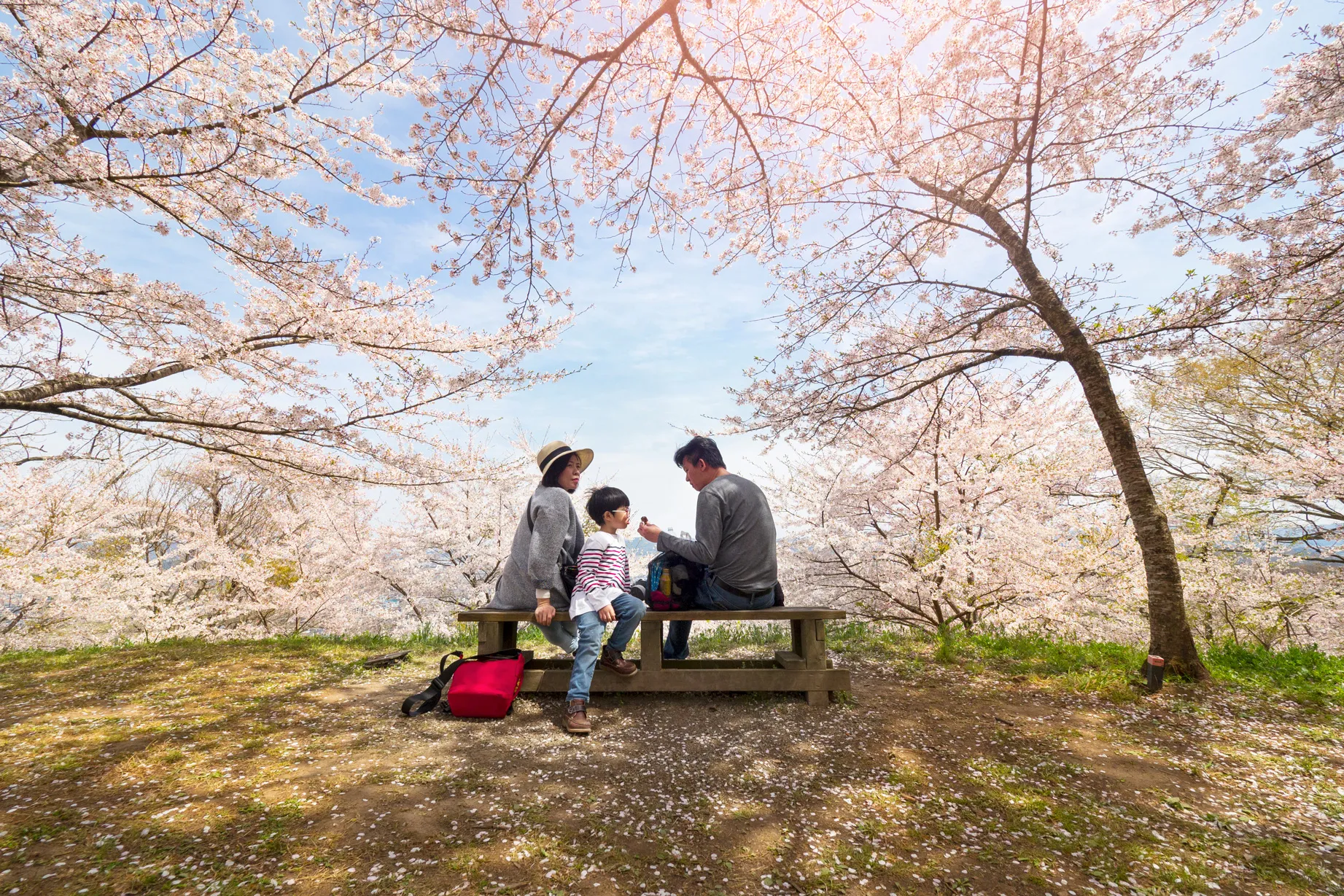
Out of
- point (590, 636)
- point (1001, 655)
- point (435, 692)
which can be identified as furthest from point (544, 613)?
point (1001, 655)

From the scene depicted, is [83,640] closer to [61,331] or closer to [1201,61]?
[61,331]

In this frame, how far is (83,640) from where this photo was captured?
12.5 meters

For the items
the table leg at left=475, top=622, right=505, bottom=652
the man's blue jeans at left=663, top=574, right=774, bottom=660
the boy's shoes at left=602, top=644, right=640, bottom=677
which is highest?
the man's blue jeans at left=663, top=574, right=774, bottom=660

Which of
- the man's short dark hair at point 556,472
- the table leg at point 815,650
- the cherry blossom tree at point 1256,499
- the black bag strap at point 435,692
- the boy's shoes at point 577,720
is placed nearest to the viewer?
the boy's shoes at point 577,720

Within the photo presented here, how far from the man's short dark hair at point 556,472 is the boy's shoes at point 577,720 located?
4.84 feet

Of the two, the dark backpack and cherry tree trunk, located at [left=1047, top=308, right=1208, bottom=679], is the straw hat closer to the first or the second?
the dark backpack

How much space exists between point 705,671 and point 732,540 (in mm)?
974

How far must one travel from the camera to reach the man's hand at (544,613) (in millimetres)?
3553

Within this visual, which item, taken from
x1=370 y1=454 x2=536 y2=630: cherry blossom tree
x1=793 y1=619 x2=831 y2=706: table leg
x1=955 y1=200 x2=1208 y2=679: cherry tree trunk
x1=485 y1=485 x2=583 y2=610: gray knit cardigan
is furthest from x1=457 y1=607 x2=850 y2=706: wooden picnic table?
x1=370 y1=454 x2=536 y2=630: cherry blossom tree

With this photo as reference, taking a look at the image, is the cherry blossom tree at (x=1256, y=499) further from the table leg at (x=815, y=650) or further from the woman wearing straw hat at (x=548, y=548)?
the woman wearing straw hat at (x=548, y=548)

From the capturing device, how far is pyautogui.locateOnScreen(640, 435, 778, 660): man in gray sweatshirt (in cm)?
392

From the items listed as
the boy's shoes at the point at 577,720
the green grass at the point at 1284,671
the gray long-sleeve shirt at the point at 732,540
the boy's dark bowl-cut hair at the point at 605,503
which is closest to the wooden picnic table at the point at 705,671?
the gray long-sleeve shirt at the point at 732,540

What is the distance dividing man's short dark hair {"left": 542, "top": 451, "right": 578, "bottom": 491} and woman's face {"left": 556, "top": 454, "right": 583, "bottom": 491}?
0.05ft

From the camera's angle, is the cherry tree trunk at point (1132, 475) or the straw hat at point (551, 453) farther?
the cherry tree trunk at point (1132, 475)
